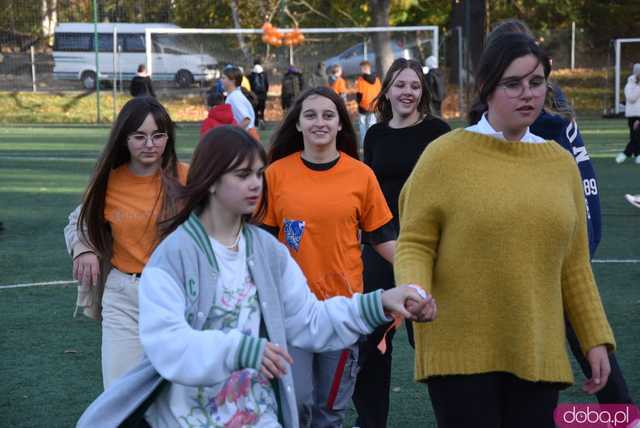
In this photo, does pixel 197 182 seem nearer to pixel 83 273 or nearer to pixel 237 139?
pixel 237 139

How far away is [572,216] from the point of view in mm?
3803

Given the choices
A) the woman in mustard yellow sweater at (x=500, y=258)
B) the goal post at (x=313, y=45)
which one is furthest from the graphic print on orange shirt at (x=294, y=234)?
the goal post at (x=313, y=45)

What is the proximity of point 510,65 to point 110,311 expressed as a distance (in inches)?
93.5

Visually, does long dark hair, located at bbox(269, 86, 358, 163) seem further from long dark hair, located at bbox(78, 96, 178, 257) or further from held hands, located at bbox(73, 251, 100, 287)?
held hands, located at bbox(73, 251, 100, 287)

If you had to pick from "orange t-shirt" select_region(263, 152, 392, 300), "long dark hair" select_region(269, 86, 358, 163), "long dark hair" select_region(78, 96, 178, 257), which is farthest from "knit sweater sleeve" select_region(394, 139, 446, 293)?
"long dark hair" select_region(269, 86, 358, 163)

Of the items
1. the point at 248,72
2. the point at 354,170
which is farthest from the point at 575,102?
the point at 354,170

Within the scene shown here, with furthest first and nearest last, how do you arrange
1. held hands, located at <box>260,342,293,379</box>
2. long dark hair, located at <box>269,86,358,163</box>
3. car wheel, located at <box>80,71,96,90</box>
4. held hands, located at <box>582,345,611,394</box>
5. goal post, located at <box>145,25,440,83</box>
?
car wheel, located at <box>80,71,96,90</box> → goal post, located at <box>145,25,440,83</box> → long dark hair, located at <box>269,86,358,163</box> → held hands, located at <box>582,345,611,394</box> → held hands, located at <box>260,342,293,379</box>

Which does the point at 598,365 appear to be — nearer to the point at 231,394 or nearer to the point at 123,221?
the point at 231,394

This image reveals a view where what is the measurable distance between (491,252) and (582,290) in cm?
42

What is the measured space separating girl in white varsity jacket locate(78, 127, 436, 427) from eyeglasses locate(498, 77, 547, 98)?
758 millimetres

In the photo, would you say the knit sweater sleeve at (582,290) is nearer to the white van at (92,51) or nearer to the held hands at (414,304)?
the held hands at (414,304)

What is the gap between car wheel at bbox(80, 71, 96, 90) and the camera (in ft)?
147

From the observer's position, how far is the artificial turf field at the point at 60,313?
681cm

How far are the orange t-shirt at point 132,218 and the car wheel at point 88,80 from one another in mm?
40143
